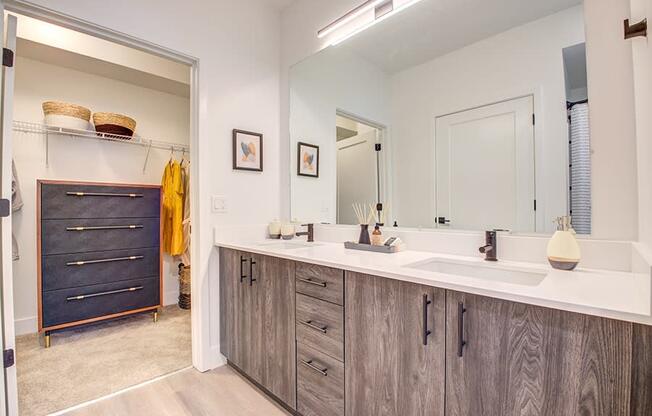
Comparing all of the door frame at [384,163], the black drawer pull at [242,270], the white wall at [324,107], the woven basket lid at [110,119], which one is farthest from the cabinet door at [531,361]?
the woven basket lid at [110,119]

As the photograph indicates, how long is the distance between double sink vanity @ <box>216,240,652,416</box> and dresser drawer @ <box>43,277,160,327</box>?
165 cm

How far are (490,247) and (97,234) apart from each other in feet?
9.85

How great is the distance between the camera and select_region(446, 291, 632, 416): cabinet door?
27.4 inches

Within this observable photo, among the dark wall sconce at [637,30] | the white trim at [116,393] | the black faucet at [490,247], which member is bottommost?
the white trim at [116,393]

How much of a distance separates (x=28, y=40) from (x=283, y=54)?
198 centimetres

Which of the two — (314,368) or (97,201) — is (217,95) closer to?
(97,201)

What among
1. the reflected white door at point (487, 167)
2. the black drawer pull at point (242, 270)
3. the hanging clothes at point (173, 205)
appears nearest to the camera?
the reflected white door at point (487, 167)

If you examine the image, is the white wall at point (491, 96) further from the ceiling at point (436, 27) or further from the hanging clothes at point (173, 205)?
the hanging clothes at point (173, 205)

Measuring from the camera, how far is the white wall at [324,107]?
6.70ft

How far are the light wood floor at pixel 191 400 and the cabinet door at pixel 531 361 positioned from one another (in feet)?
3.63

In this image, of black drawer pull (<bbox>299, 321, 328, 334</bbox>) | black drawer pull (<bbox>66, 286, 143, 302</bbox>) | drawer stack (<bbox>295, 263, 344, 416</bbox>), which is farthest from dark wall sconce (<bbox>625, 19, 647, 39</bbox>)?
black drawer pull (<bbox>66, 286, 143, 302</bbox>)

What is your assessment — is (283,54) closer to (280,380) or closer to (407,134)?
(407,134)

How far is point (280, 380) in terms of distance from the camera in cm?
156

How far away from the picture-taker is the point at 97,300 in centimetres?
252
